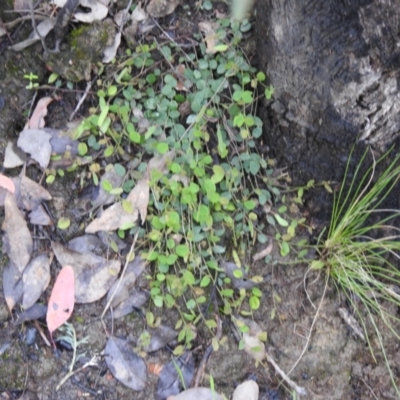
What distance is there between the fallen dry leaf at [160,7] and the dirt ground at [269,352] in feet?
1.38

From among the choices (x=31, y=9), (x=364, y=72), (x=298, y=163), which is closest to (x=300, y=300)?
(x=298, y=163)

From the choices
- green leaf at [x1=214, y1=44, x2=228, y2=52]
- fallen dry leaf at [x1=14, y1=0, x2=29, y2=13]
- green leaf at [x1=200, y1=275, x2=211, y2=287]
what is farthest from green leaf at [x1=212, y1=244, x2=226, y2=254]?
fallen dry leaf at [x1=14, y1=0, x2=29, y2=13]

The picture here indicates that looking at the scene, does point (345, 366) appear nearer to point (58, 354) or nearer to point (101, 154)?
point (58, 354)

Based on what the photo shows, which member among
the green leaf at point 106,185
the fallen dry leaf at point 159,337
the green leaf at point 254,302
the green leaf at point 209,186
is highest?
the green leaf at point 209,186

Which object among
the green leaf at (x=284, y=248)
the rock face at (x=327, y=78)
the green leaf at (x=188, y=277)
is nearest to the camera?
the rock face at (x=327, y=78)

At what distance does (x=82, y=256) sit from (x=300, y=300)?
0.71m

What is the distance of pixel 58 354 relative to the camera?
1643mm

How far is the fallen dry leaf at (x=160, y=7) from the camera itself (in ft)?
5.91

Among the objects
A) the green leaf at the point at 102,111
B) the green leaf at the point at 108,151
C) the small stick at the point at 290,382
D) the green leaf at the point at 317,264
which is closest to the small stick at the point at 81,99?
the green leaf at the point at 102,111

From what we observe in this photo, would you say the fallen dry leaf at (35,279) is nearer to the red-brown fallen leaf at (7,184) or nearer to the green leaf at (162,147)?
the red-brown fallen leaf at (7,184)

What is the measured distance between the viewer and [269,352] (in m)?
1.71

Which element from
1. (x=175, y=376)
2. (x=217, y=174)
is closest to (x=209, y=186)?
(x=217, y=174)

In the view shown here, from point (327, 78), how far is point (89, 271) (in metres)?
0.91

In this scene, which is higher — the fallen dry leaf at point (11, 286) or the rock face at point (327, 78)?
the rock face at point (327, 78)
